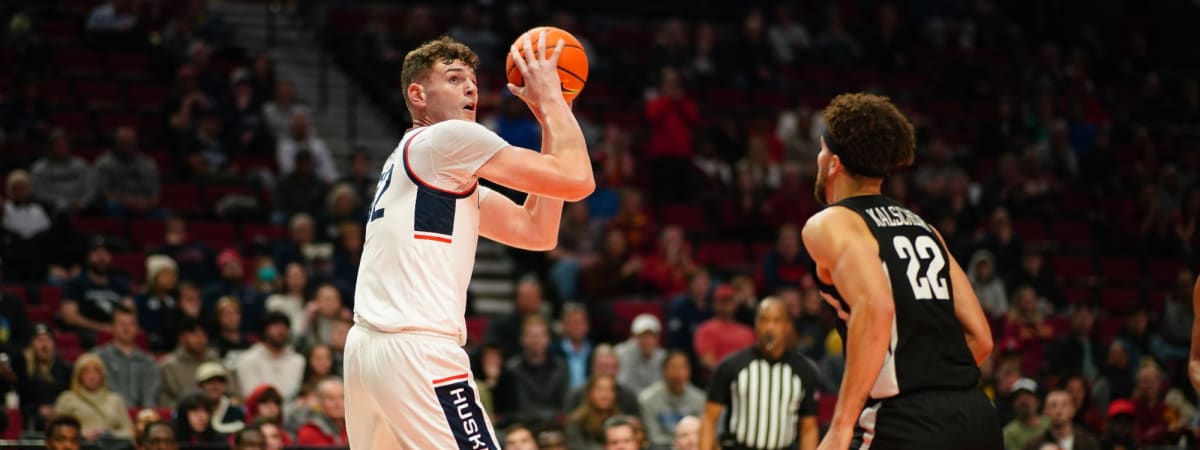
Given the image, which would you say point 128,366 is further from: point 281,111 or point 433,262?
point 433,262

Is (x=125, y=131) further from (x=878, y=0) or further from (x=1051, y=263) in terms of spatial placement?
(x=878, y=0)

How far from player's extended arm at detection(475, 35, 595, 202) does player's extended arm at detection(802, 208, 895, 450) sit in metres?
0.85

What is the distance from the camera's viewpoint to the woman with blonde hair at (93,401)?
10844 millimetres

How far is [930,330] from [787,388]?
483cm

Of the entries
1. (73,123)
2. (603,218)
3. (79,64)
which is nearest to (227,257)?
(73,123)

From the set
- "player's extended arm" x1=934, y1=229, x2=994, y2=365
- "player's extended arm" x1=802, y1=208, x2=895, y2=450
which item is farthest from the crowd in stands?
"player's extended arm" x1=802, y1=208, x2=895, y2=450

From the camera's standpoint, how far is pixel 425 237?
16.4 feet

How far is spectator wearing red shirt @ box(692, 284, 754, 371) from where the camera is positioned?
13.4 m

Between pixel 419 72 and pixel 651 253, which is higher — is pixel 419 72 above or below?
above

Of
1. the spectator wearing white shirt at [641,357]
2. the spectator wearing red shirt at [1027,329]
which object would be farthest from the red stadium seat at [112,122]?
the spectator wearing red shirt at [1027,329]

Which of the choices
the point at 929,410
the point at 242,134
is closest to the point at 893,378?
the point at 929,410

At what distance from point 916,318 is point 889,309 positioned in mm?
150

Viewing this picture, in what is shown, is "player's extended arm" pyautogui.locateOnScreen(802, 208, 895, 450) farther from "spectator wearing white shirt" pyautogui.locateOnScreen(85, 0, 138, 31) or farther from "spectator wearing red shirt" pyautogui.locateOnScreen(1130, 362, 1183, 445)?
"spectator wearing white shirt" pyautogui.locateOnScreen(85, 0, 138, 31)

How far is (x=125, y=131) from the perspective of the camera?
1452cm
